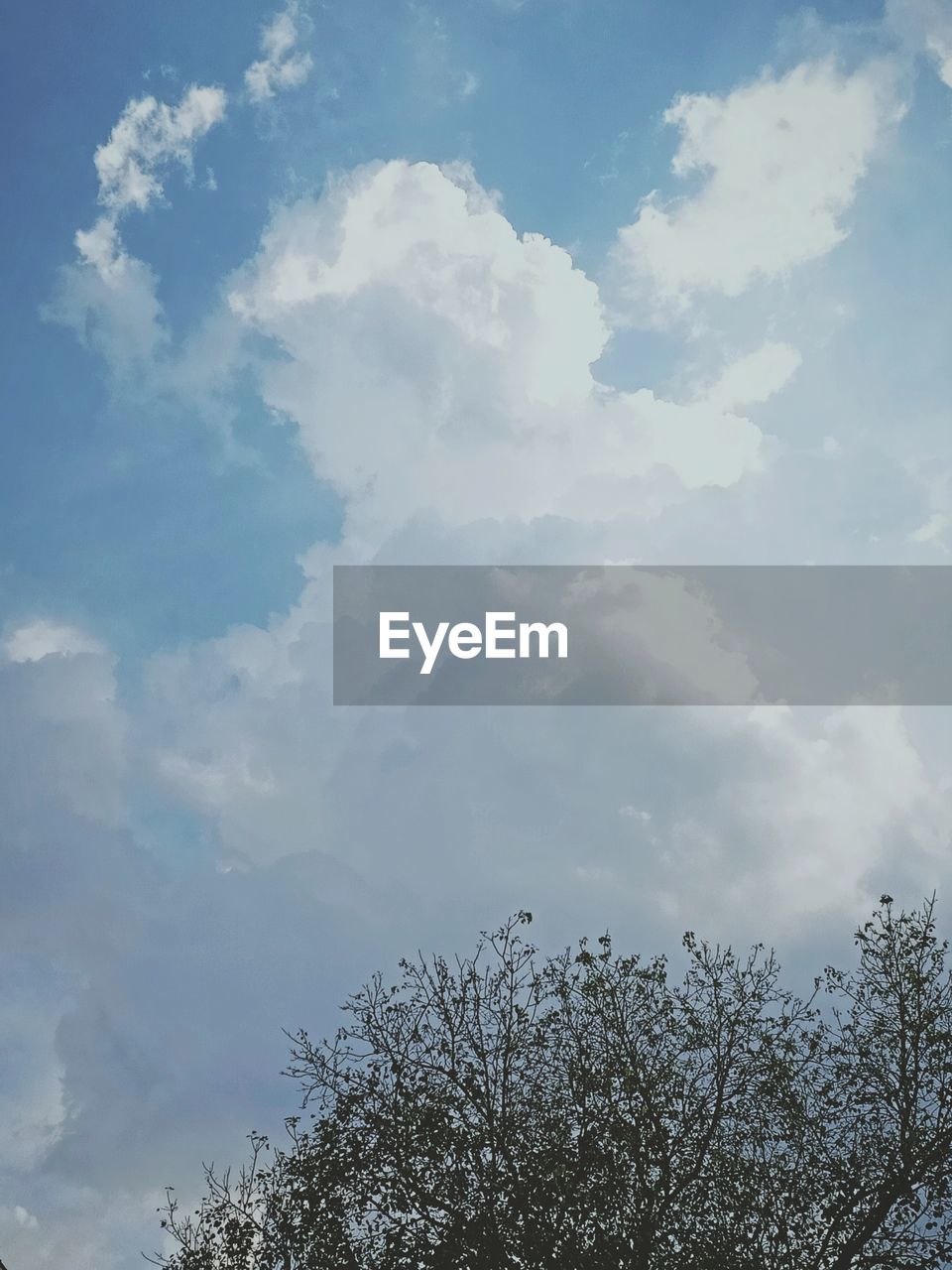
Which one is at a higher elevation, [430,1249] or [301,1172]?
[301,1172]

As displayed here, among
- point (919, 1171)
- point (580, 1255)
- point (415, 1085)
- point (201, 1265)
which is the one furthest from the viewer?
point (201, 1265)

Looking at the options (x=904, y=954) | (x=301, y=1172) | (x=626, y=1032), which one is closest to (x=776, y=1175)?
(x=626, y=1032)

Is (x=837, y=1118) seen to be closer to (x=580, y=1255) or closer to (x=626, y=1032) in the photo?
(x=626, y=1032)

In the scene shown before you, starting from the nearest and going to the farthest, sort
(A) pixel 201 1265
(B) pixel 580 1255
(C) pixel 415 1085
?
(B) pixel 580 1255
(C) pixel 415 1085
(A) pixel 201 1265

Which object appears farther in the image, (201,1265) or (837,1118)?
(201,1265)

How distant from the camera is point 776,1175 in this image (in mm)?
17656

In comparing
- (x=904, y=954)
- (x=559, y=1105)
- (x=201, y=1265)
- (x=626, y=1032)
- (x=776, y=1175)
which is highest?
(x=904, y=954)

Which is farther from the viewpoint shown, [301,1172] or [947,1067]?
[301,1172]

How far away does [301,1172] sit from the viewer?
19219 millimetres

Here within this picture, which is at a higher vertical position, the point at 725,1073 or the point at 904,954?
the point at 904,954

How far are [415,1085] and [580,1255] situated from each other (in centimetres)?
435

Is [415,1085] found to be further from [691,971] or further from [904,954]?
[904,954]

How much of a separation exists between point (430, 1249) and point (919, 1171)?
9.30m

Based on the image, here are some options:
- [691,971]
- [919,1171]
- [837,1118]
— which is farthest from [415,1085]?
[919,1171]
